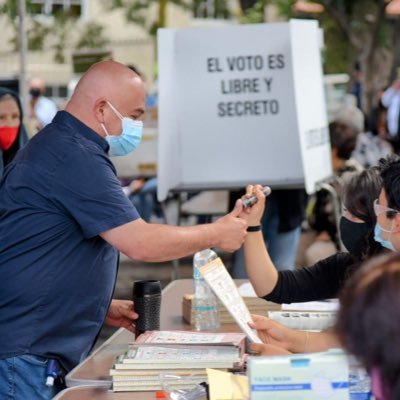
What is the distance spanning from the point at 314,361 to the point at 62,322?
1.39m

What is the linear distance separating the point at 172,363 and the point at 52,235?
0.61 metres

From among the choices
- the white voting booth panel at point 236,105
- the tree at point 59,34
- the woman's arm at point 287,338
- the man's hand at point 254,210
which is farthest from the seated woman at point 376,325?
the tree at point 59,34

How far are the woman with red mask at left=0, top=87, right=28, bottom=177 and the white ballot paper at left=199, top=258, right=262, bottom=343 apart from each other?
103 inches

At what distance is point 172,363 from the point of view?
2781 millimetres

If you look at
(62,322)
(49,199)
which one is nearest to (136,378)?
(62,322)

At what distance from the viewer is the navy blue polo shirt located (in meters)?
3.05

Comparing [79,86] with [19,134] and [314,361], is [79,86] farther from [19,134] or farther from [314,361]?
[19,134]

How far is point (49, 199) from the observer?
308cm

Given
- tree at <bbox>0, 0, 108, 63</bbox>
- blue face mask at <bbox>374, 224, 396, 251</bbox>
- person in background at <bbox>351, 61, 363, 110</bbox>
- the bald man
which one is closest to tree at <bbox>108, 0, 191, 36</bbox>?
tree at <bbox>0, 0, 108, 63</bbox>

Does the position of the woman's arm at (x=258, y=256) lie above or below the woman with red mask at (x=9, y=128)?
above

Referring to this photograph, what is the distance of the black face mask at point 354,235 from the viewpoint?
347cm

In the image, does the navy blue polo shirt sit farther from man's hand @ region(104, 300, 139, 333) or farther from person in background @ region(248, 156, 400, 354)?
person in background @ region(248, 156, 400, 354)

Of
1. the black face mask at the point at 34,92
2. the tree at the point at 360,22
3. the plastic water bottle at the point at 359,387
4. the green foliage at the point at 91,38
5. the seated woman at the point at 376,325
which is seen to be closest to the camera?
the seated woman at the point at 376,325

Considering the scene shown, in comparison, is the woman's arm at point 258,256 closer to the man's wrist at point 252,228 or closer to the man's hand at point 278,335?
the man's wrist at point 252,228
